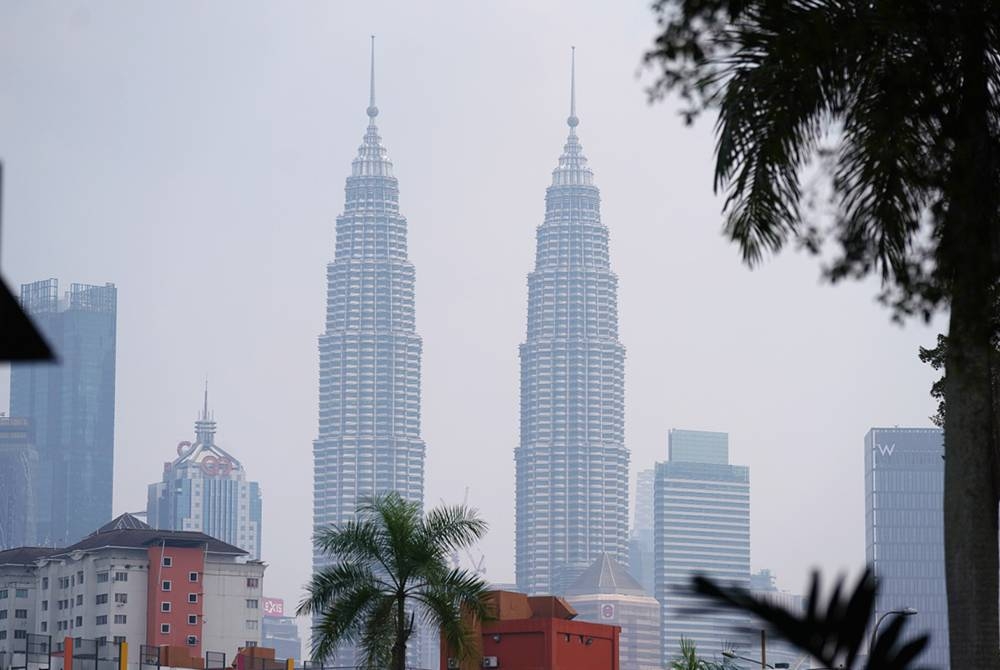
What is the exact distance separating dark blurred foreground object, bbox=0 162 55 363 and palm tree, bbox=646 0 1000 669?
13.5m

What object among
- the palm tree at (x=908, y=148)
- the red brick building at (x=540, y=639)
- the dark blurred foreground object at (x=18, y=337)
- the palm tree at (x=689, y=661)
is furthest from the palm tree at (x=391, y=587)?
the red brick building at (x=540, y=639)

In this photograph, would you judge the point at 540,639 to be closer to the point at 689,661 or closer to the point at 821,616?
the point at 689,661

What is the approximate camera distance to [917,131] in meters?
19.9

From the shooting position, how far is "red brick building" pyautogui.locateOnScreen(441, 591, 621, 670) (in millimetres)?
113875

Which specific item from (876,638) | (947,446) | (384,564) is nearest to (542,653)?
(384,564)

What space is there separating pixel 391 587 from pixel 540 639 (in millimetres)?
70887

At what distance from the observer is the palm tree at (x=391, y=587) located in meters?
43.9

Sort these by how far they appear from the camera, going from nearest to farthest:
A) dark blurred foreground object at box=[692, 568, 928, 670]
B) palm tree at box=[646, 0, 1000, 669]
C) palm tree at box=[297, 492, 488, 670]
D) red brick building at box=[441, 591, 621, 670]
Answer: dark blurred foreground object at box=[692, 568, 928, 670], palm tree at box=[646, 0, 1000, 669], palm tree at box=[297, 492, 488, 670], red brick building at box=[441, 591, 621, 670]

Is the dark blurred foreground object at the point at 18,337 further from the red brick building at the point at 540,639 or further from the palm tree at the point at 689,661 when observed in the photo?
the red brick building at the point at 540,639

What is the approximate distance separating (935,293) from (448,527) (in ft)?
86.6

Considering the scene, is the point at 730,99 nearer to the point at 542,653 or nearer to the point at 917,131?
the point at 917,131

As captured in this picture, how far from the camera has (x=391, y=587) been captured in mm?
44531

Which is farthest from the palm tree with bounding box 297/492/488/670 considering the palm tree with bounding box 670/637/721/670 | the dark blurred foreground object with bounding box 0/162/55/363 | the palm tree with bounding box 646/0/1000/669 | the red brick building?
the red brick building

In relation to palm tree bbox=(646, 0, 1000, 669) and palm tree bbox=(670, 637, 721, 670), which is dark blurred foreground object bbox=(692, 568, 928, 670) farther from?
palm tree bbox=(670, 637, 721, 670)
